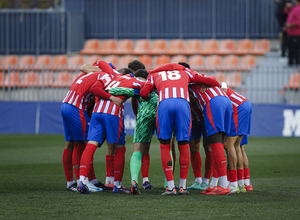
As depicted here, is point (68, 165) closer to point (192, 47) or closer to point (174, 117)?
point (174, 117)

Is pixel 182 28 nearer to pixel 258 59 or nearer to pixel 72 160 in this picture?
pixel 258 59

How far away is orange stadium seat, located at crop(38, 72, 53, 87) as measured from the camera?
1602 centimetres

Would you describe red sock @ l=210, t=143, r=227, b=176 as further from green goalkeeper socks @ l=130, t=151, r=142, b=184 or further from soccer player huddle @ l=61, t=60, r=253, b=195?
green goalkeeper socks @ l=130, t=151, r=142, b=184

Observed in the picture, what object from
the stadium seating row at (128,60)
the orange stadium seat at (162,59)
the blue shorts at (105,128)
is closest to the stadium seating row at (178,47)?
the stadium seating row at (128,60)

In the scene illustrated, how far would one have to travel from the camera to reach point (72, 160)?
6156 millimetres

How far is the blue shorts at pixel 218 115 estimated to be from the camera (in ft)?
17.9

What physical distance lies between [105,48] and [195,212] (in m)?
16.4

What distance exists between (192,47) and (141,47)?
2379 mm

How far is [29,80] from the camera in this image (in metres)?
16.5

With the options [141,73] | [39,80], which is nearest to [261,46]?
[39,80]

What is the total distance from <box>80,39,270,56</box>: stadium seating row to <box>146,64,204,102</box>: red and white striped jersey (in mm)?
13383

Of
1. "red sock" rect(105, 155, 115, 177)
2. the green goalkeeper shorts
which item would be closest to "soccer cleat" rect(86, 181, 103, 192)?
"red sock" rect(105, 155, 115, 177)

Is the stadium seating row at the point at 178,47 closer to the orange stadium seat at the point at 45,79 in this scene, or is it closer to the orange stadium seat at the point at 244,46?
the orange stadium seat at the point at 244,46

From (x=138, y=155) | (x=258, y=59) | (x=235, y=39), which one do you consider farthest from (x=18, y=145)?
(x=235, y=39)
